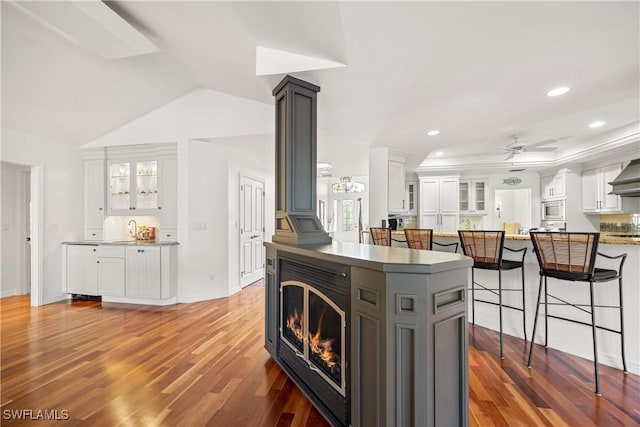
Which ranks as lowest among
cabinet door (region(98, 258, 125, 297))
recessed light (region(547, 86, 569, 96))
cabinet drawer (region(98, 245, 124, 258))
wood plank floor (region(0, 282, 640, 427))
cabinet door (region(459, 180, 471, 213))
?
wood plank floor (region(0, 282, 640, 427))

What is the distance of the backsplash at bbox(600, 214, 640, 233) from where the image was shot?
5.35 metres

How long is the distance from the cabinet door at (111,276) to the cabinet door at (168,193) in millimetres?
788

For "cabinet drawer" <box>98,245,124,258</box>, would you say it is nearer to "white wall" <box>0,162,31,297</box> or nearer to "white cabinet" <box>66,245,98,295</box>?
"white cabinet" <box>66,245,98,295</box>

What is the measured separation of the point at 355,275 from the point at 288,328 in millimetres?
1159

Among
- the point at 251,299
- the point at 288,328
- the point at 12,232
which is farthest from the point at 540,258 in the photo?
the point at 12,232

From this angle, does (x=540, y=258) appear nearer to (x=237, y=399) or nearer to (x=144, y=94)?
(x=237, y=399)

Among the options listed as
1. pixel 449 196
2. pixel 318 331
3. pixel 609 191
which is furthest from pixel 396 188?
pixel 609 191

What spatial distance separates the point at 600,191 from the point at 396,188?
12.8ft

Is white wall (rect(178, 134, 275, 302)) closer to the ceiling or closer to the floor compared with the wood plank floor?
closer to the ceiling

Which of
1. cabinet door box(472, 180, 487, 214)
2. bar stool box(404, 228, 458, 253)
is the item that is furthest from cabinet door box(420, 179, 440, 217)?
bar stool box(404, 228, 458, 253)

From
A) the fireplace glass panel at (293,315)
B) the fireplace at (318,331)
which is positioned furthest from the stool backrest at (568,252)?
the fireplace glass panel at (293,315)

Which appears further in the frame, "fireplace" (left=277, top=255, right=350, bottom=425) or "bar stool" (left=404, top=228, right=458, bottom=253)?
"bar stool" (left=404, top=228, right=458, bottom=253)

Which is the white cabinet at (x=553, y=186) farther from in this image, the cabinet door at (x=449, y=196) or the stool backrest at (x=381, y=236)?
the stool backrest at (x=381, y=236)

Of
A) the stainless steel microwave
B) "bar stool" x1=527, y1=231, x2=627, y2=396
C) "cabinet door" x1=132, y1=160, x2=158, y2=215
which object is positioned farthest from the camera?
the stainless steel microwave
